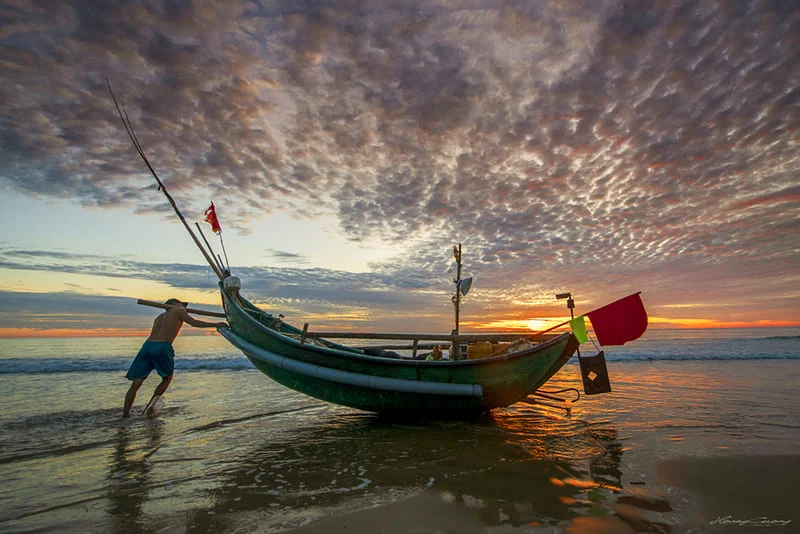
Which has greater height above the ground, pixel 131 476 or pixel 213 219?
pixel 213 219

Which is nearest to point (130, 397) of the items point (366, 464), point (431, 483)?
point (366, 464)

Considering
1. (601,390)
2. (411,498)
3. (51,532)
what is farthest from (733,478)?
(51,532)

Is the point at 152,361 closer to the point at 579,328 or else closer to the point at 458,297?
the point at 458,297

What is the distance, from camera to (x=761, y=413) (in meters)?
8.38

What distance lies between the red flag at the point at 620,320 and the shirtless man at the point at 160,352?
26.5 feet

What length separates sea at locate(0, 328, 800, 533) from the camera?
3625 millimetres

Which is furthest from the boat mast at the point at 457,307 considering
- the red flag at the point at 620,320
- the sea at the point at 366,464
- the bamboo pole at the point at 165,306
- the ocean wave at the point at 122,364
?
the ocean wave at the point at 122,364

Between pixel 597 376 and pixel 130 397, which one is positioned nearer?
pixel 597 376

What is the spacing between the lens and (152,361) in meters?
8.23

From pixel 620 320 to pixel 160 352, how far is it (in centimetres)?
918

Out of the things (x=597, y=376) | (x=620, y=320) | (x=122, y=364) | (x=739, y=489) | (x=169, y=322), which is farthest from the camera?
(x=122, y=364)

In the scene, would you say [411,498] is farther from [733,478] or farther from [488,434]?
[733,478]

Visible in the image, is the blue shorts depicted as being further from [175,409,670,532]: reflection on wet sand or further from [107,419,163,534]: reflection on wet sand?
[175,409,670,532]: reflection on wet sand

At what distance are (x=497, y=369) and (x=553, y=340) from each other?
1163 millimetres
